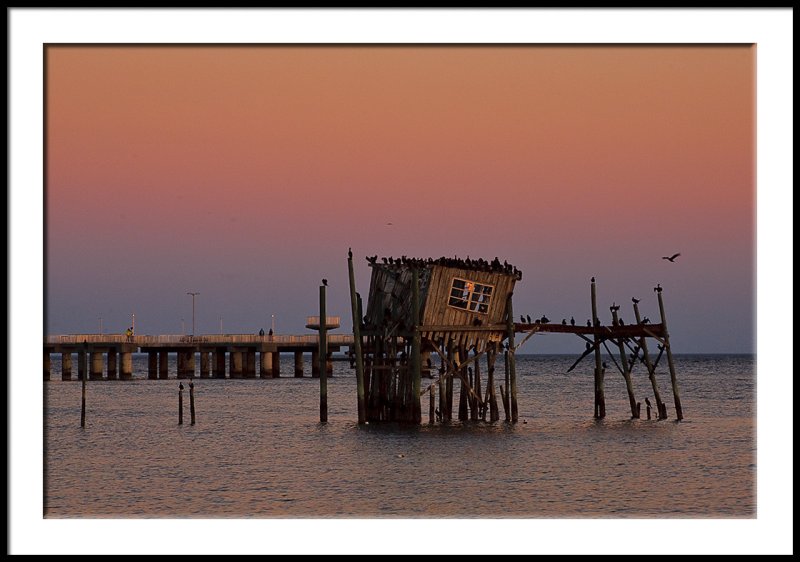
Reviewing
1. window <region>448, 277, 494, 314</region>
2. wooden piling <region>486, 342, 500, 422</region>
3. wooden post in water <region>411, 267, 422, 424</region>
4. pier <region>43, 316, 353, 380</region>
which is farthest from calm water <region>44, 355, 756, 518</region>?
pier <region>43, 316, 353, 380</region>

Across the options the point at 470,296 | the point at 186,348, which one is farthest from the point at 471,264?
the point at 186,348

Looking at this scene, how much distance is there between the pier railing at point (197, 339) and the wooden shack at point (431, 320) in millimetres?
58950

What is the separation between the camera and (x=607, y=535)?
20.2 metres

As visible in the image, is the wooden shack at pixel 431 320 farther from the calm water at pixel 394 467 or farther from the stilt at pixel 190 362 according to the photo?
the stilt at pixel 190 362

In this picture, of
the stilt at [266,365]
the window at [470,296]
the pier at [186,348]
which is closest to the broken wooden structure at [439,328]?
the window at [470,296]

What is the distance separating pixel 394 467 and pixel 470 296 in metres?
10.00

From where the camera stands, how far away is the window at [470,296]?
158ft

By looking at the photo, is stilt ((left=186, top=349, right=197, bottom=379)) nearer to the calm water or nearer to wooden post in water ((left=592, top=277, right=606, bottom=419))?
the calm water

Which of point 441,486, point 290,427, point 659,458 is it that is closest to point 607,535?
point 441,486

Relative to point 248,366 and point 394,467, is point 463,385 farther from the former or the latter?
point 248,366

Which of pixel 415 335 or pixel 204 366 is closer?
pixel 415 335

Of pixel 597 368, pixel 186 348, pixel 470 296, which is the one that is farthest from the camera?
pixel 186 348

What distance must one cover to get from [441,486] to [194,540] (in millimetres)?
17404

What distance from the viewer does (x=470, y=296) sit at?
48375 mm
